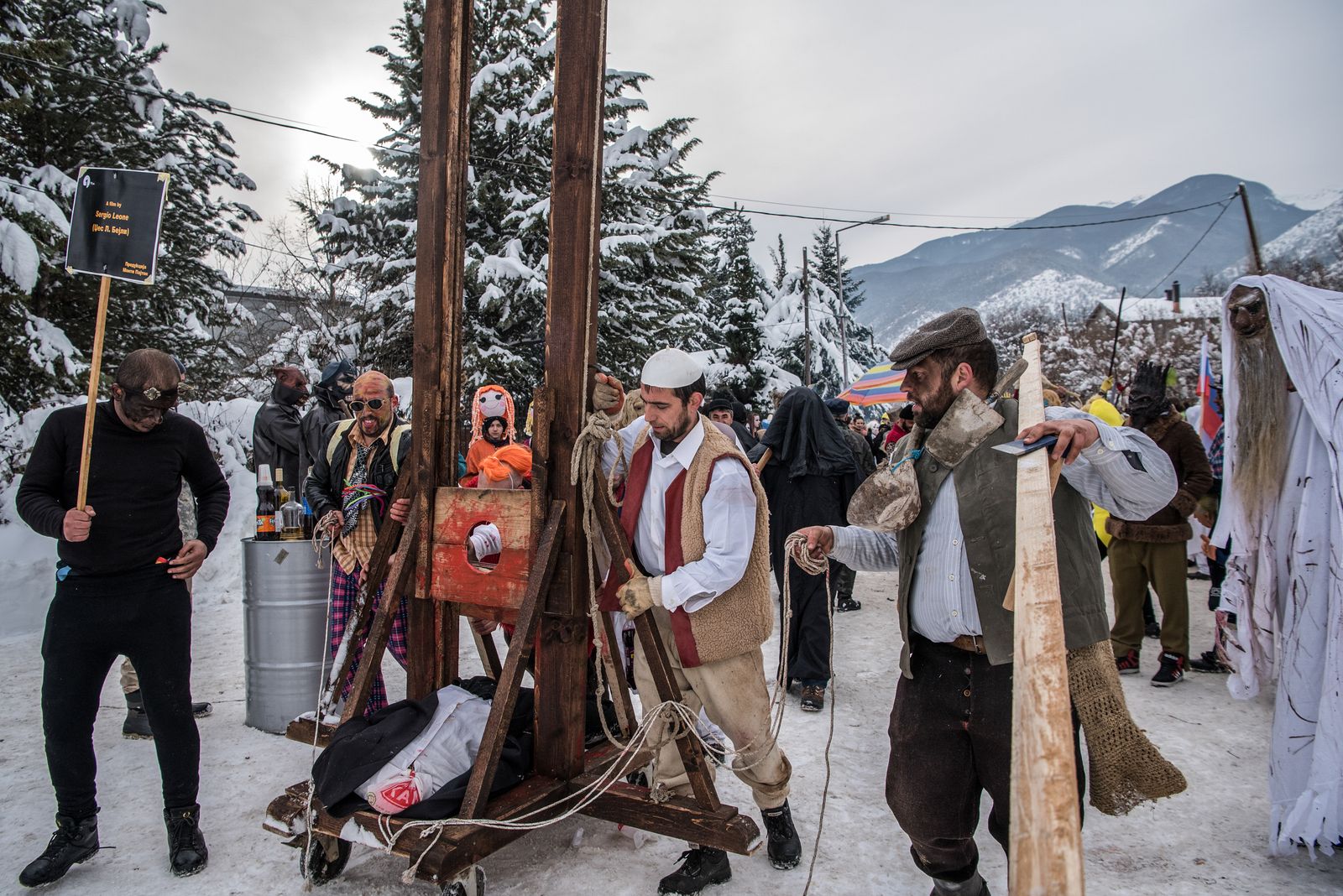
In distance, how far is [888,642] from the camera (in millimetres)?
6828

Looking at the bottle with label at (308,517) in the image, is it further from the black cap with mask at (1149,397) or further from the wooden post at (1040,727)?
the black cap with mask at (1149,397)

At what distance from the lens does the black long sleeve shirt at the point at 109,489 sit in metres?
3.24

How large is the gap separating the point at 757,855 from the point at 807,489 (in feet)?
9.33

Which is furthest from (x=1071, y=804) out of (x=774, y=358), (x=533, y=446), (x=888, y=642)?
(x=774, y=358)

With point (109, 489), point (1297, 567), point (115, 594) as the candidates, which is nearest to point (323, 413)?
point (109, 489)

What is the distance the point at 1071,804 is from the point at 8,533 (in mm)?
8859

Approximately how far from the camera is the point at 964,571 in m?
2.35

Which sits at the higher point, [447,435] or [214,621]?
[447,435]

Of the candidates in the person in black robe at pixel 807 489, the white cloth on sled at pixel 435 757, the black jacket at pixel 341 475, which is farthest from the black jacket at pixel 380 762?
the person in black robe at pixel 807 489

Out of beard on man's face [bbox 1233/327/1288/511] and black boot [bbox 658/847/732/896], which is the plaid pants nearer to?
black boot [bbox 658/847/732/896]

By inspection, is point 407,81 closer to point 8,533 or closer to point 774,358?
point 8,533

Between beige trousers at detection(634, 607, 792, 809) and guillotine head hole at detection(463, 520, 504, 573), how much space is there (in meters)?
0.86

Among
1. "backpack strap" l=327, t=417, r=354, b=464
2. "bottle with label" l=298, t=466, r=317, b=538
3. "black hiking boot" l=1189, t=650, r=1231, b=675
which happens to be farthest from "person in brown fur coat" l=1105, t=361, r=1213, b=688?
"bottle with label" l=298, t=466, r=317, b=538

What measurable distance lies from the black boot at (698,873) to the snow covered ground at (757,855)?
77mm
